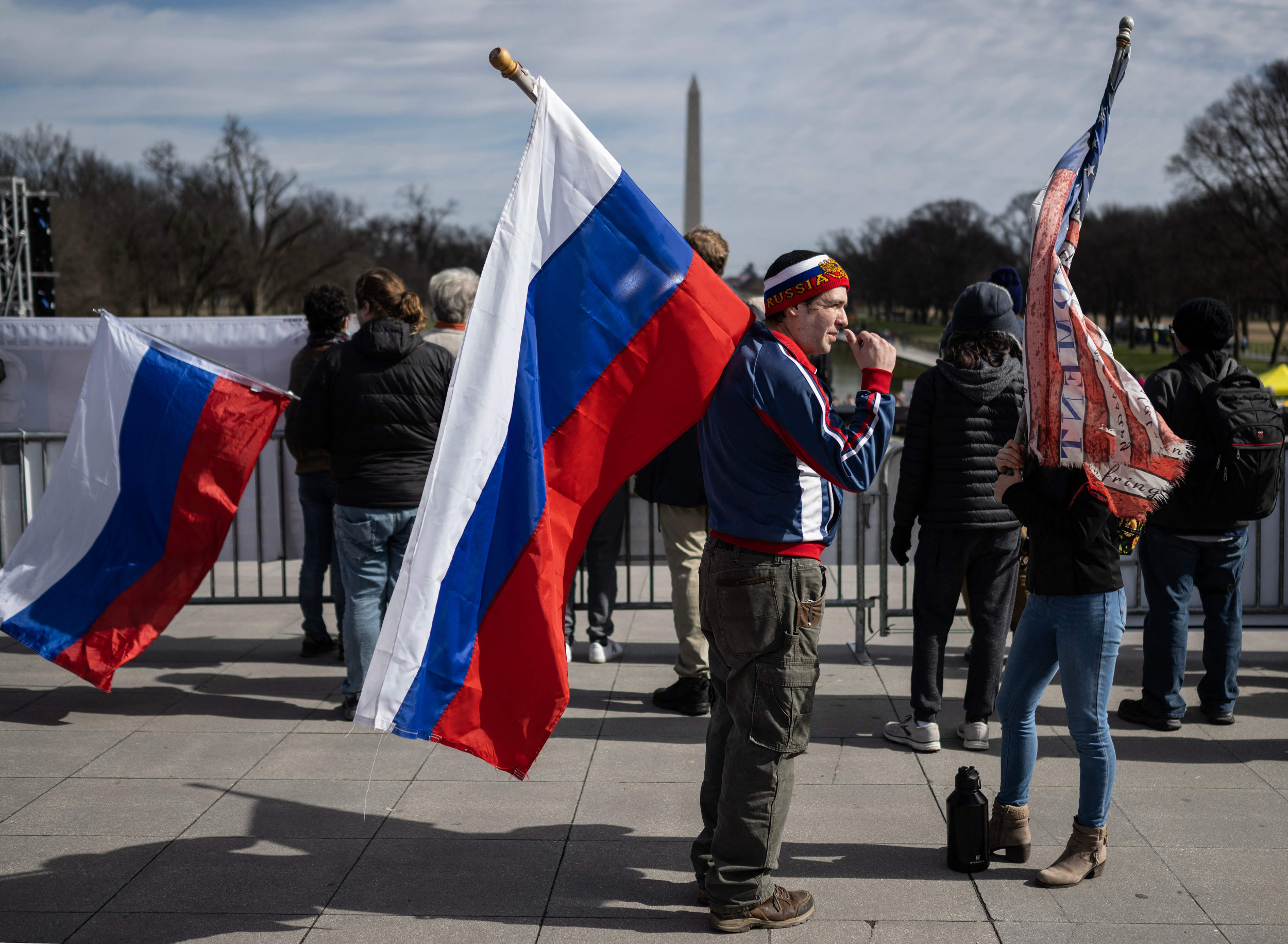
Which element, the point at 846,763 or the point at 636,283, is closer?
the point at 636,283

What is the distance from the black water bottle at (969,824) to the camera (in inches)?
149

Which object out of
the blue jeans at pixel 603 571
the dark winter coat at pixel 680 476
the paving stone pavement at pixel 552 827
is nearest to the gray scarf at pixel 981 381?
the dark winter coat at pixel 680 476

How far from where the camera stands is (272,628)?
24.1 feet

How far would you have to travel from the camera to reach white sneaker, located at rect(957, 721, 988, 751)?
5062 mm

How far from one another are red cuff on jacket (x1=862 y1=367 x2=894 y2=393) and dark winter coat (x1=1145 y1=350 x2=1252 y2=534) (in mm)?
2361

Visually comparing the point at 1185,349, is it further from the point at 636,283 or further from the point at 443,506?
the point at 443,506

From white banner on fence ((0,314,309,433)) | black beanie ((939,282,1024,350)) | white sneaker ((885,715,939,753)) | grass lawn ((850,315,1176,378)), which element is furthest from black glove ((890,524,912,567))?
grass lawn ((850,315,1176,378))

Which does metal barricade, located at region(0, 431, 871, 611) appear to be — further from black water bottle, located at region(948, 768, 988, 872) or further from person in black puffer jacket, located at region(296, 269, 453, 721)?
black water bottle, located at region(948, 768, 988, 872)

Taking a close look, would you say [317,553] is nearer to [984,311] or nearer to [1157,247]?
[984,311]

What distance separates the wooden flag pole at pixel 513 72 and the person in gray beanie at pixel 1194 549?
10.1 ft

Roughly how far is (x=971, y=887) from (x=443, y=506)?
207 cm

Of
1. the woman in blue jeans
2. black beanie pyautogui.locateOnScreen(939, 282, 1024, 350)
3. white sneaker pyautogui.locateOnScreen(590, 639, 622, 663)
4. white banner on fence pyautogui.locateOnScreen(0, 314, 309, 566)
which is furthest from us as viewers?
white banner on fence pyautogui.locateOnScreen(0, 314, 309, 566)

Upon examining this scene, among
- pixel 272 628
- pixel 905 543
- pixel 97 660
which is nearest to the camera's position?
pixel 905 543

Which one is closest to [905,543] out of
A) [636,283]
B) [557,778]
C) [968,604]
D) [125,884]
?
[968,604]
